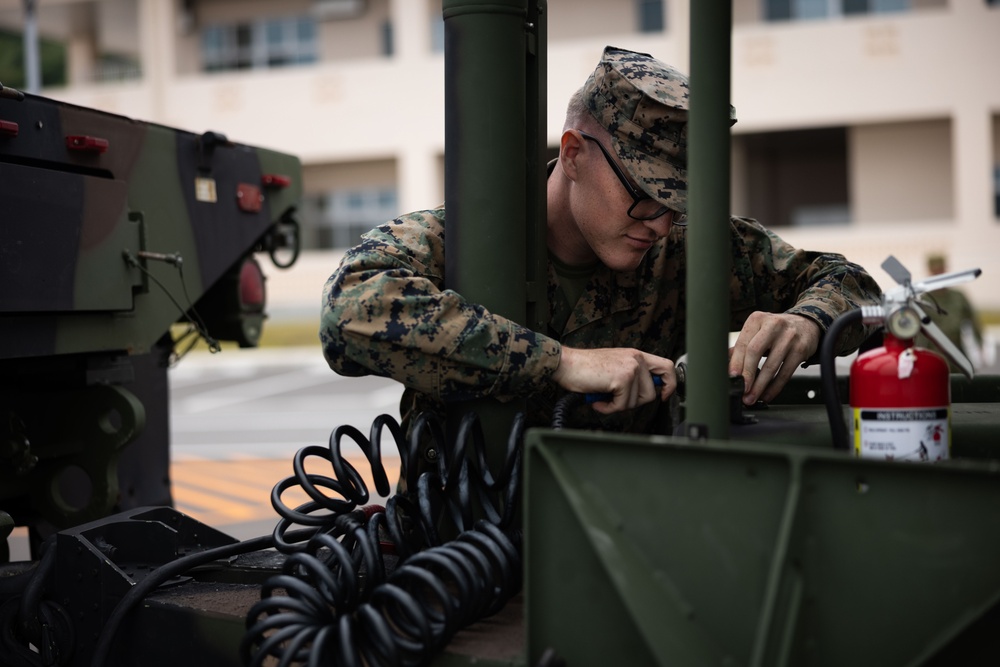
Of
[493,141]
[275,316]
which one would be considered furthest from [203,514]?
[275,316]

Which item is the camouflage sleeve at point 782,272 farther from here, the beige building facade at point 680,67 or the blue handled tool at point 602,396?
the beige building facade at point 680,67

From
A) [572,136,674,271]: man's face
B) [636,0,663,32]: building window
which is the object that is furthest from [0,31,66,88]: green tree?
[572,136,674,271]: man's face

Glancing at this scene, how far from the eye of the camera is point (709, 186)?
5.40 ft

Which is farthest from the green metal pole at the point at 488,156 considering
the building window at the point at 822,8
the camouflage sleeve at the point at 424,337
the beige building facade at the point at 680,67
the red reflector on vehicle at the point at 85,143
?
the building window at the point at 822,8

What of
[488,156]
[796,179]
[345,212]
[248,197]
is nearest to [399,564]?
[488,156]

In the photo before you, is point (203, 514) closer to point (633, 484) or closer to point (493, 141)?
point (493, 141)

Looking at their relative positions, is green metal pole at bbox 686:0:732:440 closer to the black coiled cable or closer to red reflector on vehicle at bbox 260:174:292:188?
the black coiled cable

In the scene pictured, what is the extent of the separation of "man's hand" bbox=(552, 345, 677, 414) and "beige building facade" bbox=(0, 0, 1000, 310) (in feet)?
56.5

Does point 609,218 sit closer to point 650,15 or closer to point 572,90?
point 572,90

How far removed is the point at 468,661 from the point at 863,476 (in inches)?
28.0

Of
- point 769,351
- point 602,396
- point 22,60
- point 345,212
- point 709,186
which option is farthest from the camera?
point 22,60

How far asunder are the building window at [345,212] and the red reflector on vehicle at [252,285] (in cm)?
1858

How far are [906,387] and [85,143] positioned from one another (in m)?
2.69

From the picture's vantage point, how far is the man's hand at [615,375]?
2.15m
